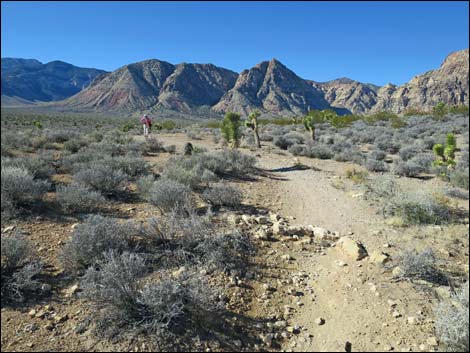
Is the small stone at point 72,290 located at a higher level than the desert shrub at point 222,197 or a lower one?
lower

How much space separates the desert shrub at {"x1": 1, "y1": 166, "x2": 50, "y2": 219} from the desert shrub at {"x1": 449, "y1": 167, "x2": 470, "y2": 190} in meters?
12.8

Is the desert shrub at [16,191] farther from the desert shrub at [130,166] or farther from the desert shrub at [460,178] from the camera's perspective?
the desert shrub at [460,178]

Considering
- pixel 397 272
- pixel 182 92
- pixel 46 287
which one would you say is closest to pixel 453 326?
pixel 397 272

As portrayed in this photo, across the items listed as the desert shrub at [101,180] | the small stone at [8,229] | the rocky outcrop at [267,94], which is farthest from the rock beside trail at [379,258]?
the rocky outcrop at [267,94]

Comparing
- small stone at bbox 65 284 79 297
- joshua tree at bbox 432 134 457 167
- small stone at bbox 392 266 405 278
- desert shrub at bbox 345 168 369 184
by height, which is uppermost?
joshua tree at bbox 432 134 457 167

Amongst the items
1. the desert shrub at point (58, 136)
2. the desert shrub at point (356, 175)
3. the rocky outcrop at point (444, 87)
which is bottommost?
the desert shrub at point (356, 175)

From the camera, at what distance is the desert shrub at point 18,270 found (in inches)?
148

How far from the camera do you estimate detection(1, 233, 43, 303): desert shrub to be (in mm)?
3766

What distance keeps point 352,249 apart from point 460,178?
314 inches

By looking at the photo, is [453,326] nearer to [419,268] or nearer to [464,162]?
[419,268]

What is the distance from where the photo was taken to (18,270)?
419 centimetres

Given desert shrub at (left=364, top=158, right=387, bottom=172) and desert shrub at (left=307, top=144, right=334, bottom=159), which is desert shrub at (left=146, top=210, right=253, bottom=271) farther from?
desert shrub at (left=307, top=144, right=334, bottom=159)

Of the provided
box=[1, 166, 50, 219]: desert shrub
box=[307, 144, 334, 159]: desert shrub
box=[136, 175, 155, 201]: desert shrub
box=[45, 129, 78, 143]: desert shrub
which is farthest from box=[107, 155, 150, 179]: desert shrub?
box=[307, 144, 334, 159]: desert shrub

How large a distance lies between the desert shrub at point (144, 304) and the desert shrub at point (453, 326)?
260 centimetres
